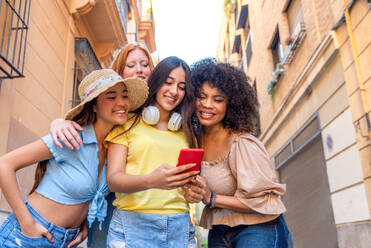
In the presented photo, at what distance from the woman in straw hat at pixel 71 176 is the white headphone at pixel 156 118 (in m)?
0.12

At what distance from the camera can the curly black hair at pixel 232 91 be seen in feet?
8.63

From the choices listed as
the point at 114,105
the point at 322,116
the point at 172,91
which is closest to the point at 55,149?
the point at 114,105

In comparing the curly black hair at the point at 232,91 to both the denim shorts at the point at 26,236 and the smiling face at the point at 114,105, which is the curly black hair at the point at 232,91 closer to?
the smiling face at the point at 114,105

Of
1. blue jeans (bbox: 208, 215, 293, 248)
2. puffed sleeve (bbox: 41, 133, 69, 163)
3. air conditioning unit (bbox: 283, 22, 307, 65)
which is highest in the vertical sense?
air conditioning unit (bbox: 283, 22, 307, 65)

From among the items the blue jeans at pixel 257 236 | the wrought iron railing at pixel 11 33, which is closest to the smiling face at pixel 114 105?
the blue jeans at pixel 257 236

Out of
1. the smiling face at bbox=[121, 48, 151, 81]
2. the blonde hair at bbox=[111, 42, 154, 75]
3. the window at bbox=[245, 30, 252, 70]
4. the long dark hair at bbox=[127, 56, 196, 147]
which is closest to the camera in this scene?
the long dark hair at bbox=[127, 56, 196, 147]

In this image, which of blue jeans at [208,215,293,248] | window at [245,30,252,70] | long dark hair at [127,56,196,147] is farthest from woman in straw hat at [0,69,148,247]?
window at [245,30,252,70]

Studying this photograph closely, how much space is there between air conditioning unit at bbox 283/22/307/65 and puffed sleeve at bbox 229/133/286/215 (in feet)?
22.2

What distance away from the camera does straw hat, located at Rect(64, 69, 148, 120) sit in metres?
2.23

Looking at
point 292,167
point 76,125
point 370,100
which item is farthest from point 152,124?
point 292,167

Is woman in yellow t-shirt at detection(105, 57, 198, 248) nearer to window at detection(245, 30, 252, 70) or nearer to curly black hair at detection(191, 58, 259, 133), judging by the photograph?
curly black hair at detection(191, 58, 259, 133)

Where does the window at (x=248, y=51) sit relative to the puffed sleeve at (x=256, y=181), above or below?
above

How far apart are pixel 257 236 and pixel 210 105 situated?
96cm

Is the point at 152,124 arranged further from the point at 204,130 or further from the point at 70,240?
the point at 70,240
